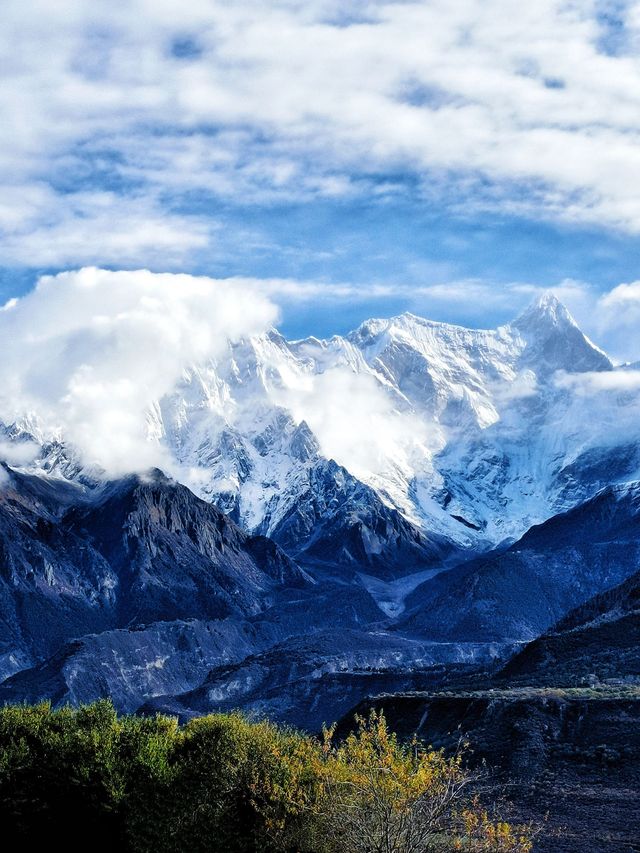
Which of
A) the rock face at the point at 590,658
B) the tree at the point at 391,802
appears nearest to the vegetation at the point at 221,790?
the tree at the point at 391,802

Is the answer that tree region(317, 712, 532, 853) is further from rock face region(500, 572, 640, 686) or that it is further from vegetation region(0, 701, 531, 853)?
rock face region(500, 572, 640, 686)

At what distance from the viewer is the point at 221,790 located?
87312 millimetres

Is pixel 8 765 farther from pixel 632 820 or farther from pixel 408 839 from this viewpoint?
pixel 632 820

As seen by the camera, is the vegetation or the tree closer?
the tree

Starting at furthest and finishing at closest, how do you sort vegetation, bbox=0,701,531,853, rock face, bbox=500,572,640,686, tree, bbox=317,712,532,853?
rock face, bbox=500,572,640,686 < vegetation, bbox=0,701,531,853 < tree, bbox=317,712,532,853

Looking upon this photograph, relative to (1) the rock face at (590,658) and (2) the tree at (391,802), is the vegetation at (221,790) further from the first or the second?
(1) the rock face at (590,658)

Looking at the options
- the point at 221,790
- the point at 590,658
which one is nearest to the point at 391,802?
the point at 221,790

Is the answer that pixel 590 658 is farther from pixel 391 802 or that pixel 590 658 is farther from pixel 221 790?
pixel 391 802

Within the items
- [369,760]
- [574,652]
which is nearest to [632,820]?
[369,760]

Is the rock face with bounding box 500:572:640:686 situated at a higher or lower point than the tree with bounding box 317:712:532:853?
lower

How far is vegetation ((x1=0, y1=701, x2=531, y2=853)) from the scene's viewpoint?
70812 mm

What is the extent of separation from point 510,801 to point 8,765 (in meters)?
47.1

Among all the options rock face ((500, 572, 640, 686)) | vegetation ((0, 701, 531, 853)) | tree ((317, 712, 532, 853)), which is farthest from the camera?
rock face ((500, 572, 640, 686))

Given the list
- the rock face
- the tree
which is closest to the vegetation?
the tree
